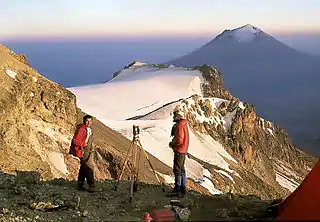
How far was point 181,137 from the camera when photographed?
13203 millimetres

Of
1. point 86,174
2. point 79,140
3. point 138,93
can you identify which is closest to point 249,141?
point 138,93

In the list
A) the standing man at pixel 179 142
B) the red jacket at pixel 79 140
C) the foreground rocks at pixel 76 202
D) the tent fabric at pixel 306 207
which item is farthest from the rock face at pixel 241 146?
the tent fabric at pixel 306 207

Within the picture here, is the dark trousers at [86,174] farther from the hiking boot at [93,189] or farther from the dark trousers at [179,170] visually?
the dark trousers at [179,170]

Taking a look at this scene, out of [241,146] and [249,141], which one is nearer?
[241,146]

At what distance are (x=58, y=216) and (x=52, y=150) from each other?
16.0 metres

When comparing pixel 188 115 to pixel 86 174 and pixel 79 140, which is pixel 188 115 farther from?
pixel 79 140

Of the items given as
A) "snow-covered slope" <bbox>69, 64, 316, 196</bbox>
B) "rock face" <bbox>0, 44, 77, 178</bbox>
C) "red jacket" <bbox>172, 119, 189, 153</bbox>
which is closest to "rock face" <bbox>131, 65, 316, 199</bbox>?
"snow-covered slope" <bbox>69, 64, 316, 196</bbox>

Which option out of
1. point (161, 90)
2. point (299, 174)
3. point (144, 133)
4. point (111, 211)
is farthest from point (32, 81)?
point (161, 90)

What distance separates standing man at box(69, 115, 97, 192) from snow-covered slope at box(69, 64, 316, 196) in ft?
77.4

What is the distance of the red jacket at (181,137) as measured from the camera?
43.1ft

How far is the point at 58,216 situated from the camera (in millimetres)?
11359

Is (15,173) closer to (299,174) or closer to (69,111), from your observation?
(69,111)

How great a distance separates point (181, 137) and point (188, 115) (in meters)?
52.4

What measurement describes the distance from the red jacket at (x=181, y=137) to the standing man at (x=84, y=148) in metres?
2.23
